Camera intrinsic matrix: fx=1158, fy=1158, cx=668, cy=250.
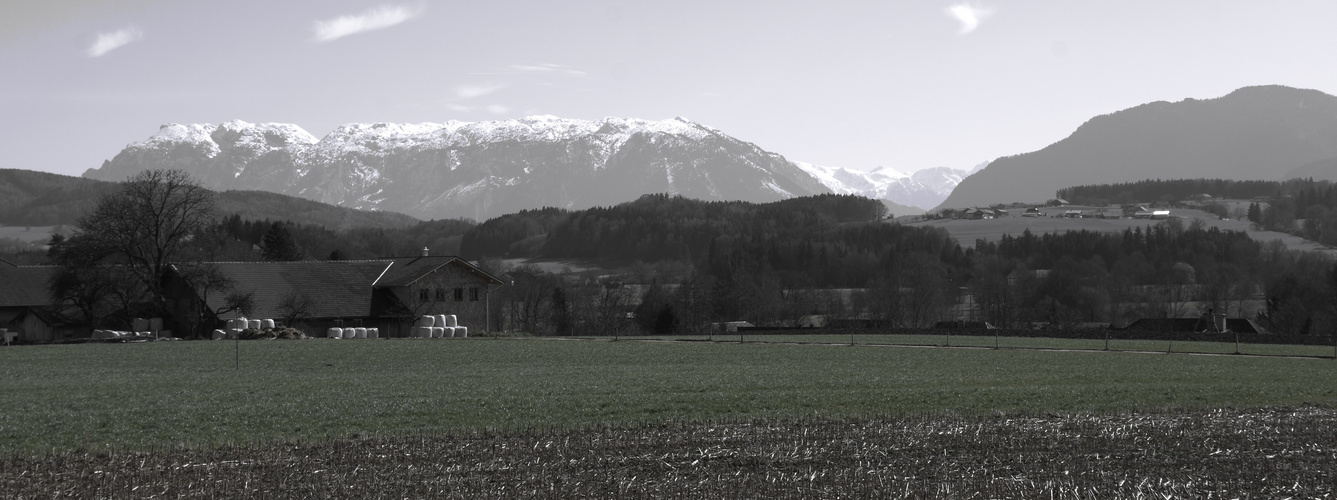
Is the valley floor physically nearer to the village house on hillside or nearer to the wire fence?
the wire fence

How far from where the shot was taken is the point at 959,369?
133ft

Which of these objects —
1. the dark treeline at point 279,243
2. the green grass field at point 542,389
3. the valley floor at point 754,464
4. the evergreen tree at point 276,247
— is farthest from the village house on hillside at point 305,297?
the valley floor at point 754,464

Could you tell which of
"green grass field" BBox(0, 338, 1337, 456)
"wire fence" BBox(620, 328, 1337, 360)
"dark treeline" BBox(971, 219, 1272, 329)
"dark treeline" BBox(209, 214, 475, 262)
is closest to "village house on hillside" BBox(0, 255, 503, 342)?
"dark treeline" BBox(209, 214, 475, 262)

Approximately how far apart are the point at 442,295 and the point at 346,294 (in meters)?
6.97

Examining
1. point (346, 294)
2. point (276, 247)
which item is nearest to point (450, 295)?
point (346, 294)

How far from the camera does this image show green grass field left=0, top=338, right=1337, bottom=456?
23.1 m

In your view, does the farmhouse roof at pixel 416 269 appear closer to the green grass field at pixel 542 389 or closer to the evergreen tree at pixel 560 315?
the evergreen tree at pixel 560 315

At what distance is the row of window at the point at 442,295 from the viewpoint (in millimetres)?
86125

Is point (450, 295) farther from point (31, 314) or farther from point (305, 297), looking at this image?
point (31, 314)

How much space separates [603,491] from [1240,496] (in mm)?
8281

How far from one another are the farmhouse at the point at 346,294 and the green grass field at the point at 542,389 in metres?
26.7

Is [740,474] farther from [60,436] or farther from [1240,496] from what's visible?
[60,436]

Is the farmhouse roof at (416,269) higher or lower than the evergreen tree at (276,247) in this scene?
lower

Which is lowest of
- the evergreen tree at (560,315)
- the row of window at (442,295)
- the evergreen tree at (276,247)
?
the evergreen tree at (560,315)
